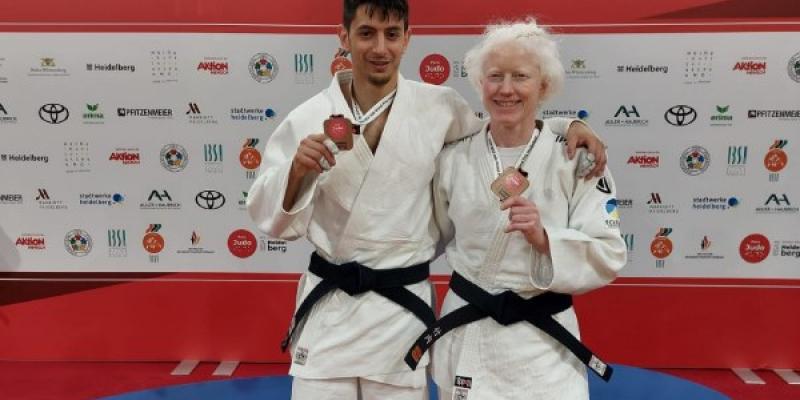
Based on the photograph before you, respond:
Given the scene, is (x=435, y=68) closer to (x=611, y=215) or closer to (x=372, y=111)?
(x=372, y=111)

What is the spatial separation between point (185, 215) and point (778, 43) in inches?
131

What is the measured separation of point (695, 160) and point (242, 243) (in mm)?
2541

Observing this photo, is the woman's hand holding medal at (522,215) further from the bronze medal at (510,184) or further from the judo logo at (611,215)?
the judo logo at (611,215)

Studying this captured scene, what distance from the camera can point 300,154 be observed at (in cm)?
198

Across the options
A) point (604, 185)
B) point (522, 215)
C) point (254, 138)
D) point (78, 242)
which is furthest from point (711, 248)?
point (78, 242)

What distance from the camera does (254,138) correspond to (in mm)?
3893

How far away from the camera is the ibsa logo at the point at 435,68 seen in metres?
3.77

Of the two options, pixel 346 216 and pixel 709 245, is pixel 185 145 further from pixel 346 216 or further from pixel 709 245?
pixel 709 245

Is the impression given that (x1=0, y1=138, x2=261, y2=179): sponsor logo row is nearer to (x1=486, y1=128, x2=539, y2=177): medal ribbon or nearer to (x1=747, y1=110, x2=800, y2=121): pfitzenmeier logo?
(x1=486, y1=128, x2=539, y2=177): medal ribbon

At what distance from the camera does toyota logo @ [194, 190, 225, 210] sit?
3973 millimetres

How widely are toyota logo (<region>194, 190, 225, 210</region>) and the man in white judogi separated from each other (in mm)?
1811

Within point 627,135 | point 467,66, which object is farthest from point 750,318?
point 467,66

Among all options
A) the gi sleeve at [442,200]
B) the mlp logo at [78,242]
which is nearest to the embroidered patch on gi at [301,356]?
the gi sleeve at [442,200]

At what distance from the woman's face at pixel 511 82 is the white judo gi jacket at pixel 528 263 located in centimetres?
14
